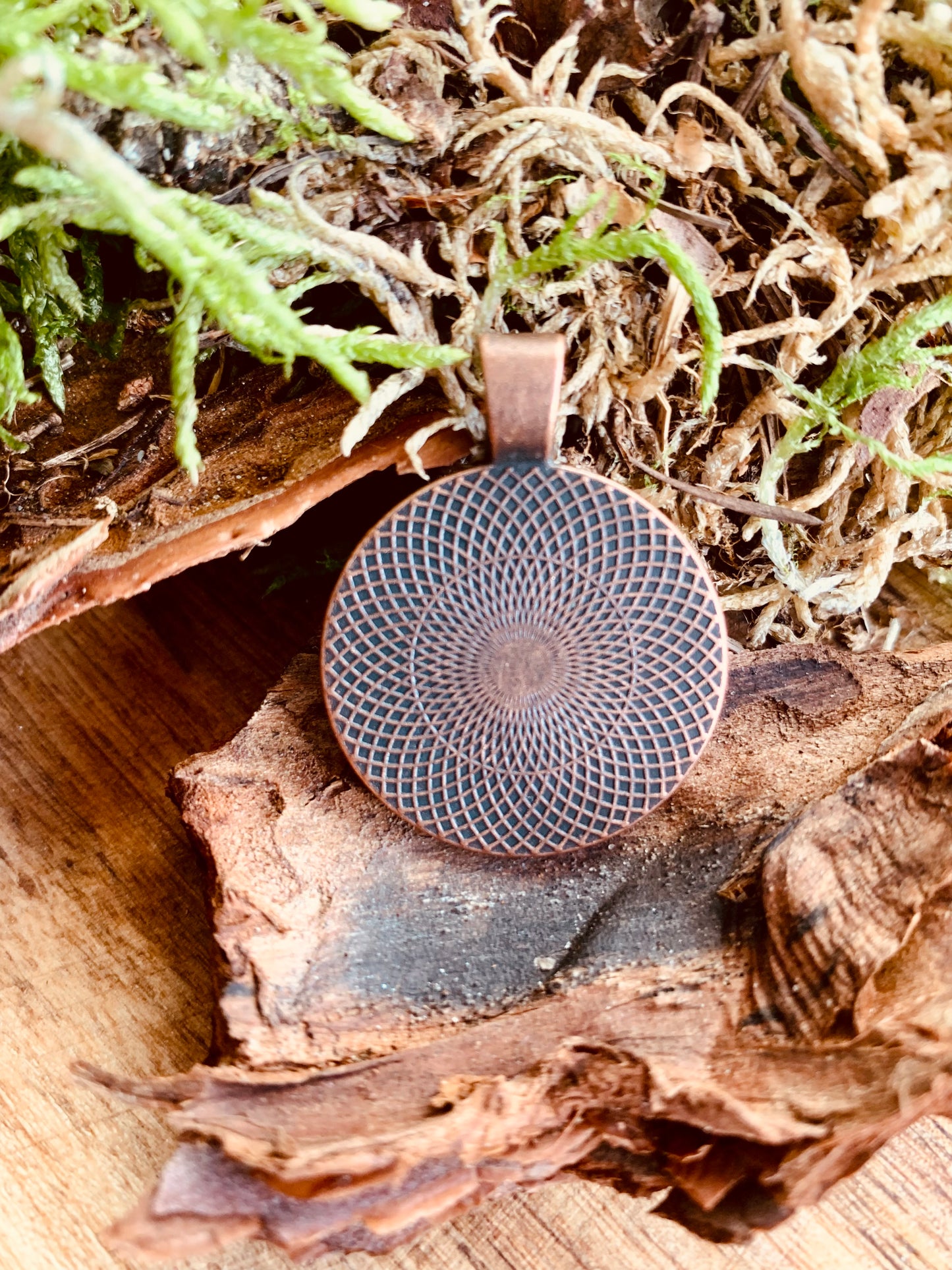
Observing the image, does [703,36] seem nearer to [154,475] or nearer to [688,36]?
[688,36]

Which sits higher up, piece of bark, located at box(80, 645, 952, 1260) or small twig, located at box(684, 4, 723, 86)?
small twig, located at box(684, 4, 723, 86)

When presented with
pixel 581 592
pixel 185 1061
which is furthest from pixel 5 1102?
pixel 581 592

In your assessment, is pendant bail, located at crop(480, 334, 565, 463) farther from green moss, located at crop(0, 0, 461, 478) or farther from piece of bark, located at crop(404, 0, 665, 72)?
piece of bark, located at crop(404, 0, 665, 72)

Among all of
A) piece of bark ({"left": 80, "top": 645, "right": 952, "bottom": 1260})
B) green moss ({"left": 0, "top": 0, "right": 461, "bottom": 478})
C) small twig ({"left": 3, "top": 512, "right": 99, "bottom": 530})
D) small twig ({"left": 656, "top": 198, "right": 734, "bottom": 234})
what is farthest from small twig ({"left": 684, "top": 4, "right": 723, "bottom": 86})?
small twig ({"left": 3, "top": 512, "right": 99, "bottom": 530})

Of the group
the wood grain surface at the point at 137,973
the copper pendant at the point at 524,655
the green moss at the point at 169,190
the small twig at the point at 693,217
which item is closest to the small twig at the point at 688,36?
the small twig at the point at 693,217

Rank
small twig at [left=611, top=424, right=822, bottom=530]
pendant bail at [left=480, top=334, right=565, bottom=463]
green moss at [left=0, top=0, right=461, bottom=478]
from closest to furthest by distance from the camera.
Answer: green moss at [left=0, top=0, right=461, bottom=478], pendant bail at [left=480, top=334, right=565, bottom=463], small twig at [left=611, top=424, right=822, bottom=530]
